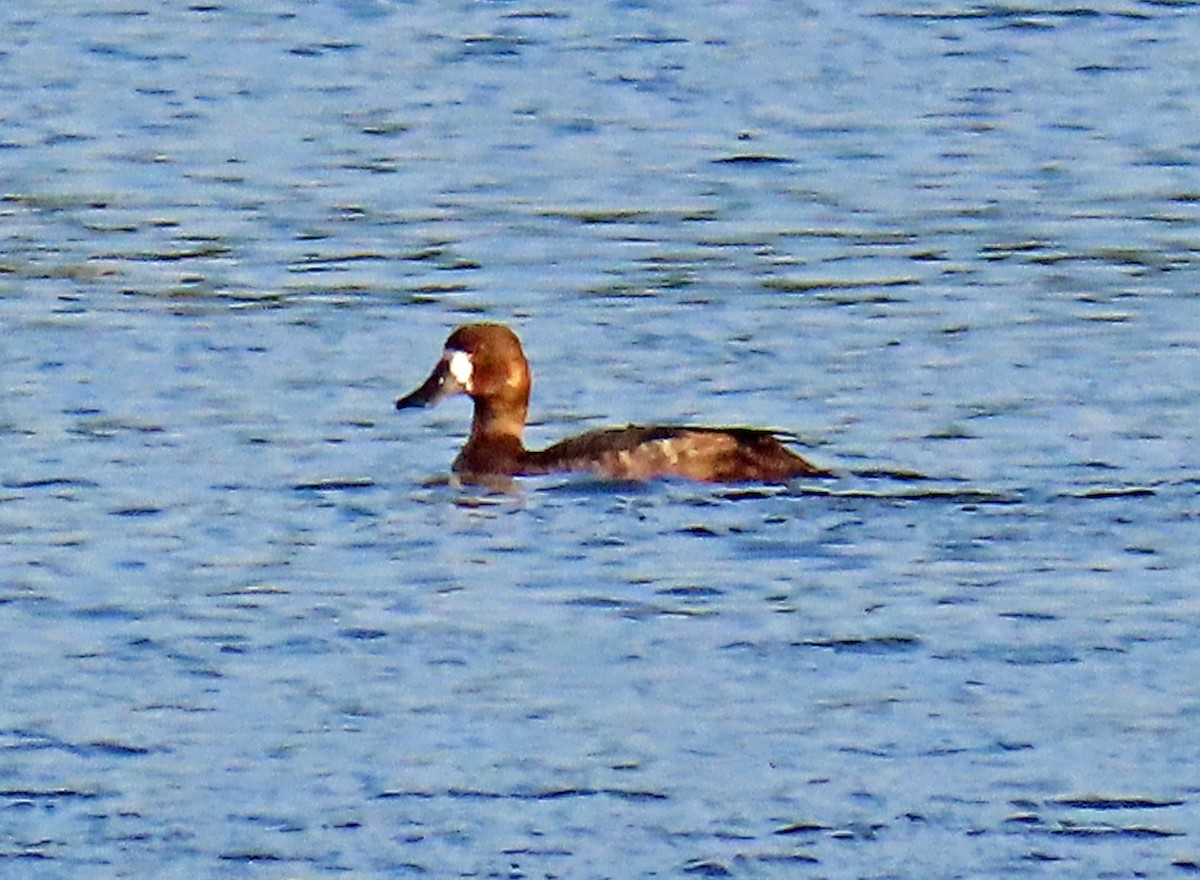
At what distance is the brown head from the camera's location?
14195 mm

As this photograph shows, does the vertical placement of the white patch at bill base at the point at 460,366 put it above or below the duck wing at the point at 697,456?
above

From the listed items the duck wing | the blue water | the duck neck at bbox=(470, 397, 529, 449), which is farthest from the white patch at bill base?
the duck wing

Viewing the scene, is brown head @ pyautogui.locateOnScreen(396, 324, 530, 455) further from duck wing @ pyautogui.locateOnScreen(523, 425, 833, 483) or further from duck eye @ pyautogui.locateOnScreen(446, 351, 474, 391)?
duck wing @ pyautogui.locateOnScreen(523, 425, 833, 483)

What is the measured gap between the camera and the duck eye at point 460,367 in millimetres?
14344

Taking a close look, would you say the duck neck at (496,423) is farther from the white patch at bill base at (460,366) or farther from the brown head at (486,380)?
the white patch at bill base at (460,366)

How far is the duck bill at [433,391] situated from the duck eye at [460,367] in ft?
0.06

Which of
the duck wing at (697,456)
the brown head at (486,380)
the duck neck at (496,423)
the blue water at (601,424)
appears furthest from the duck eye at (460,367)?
the duck wing at (697,456)

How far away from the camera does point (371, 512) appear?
1281 centimetres

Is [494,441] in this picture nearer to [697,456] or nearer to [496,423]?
[496,423]

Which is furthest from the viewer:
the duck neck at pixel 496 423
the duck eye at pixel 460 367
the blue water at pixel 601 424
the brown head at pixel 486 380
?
the duck eye at pixel 460 367

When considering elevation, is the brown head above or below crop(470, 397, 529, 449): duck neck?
above

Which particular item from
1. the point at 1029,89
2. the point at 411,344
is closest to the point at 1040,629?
the point at 411,344

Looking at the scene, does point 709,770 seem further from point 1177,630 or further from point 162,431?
point 162,431

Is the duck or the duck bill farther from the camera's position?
the duck bill
